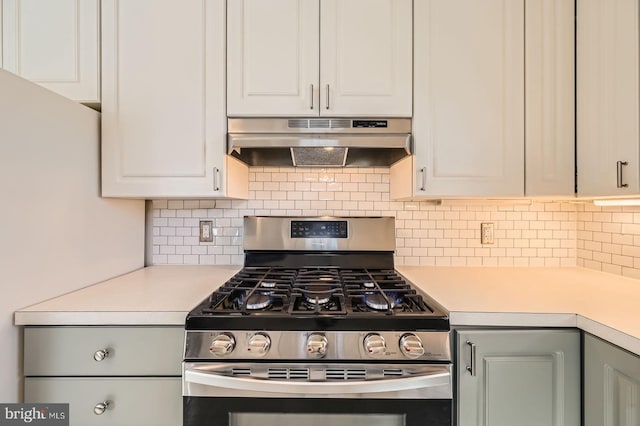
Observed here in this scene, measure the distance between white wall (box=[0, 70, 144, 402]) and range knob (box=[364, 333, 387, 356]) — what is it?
1.06 metres

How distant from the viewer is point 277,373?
3.50 feet

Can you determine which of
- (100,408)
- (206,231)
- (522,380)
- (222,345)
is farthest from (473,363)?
(206,231)

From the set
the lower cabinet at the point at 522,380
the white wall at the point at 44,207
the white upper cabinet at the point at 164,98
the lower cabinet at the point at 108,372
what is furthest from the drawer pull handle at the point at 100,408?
the lower cabinet at the point at 522,380

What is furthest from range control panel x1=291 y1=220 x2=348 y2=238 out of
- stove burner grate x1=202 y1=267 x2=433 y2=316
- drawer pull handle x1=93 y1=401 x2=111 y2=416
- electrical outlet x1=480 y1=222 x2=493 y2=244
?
Answer: drawer pull handle x1=93 y1=401 x2=111 y2=416

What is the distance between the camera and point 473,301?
1209 millimetres

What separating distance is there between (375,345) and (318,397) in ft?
0.74

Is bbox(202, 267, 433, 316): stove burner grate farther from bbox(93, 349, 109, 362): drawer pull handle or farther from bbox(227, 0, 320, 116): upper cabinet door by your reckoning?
bbox(227, 0, 320, 116): upper cabinet door

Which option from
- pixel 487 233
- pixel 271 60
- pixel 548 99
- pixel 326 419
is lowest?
pixel 326 419

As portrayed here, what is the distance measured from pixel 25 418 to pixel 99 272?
545 millimetres

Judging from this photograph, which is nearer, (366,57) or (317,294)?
(317,294)

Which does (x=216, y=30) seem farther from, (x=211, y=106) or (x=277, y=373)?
(x=277, y=373)

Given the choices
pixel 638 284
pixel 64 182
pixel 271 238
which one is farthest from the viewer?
pixel 271 238

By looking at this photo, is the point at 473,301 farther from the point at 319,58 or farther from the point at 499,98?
the point at 319,58

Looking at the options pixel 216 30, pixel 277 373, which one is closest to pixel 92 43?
pixel 216 30
